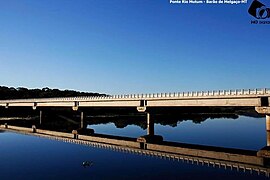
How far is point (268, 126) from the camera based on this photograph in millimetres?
42156

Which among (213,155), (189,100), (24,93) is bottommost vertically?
(213,155)

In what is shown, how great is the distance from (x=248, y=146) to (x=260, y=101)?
703 centimetres

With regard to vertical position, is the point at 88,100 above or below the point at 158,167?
above

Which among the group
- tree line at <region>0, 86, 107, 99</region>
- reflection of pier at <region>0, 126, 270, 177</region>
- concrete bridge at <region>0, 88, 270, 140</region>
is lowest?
reflection of pier at <region>0, 126, 270, 177</region>

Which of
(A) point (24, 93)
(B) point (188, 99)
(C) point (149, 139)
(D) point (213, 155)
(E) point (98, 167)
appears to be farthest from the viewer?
(A) point (24, 93)

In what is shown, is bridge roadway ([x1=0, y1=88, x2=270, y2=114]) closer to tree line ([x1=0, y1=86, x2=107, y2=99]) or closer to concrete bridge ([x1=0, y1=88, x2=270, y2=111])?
concrete bridge ([x1=0, y1=88, x2=270, y2=111])

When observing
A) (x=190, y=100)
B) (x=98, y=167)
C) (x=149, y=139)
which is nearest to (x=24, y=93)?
(x=149, y=139)

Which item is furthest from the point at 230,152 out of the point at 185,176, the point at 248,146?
the point at 185,176

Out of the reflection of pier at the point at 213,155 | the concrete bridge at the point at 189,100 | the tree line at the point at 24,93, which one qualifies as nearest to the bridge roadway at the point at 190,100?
the concrete bridge at the point at 189,100

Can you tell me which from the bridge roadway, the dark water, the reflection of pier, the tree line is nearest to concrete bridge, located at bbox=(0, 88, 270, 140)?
the bridge roadway

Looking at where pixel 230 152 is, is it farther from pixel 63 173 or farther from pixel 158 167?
pixel 63 173

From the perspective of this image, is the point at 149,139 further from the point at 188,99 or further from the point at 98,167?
the point at 98,167

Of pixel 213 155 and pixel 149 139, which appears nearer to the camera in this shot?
pixel 213 155

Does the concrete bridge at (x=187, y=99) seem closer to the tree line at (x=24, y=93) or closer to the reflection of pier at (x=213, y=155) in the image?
the reflection of pier at (x=213, y=155)
